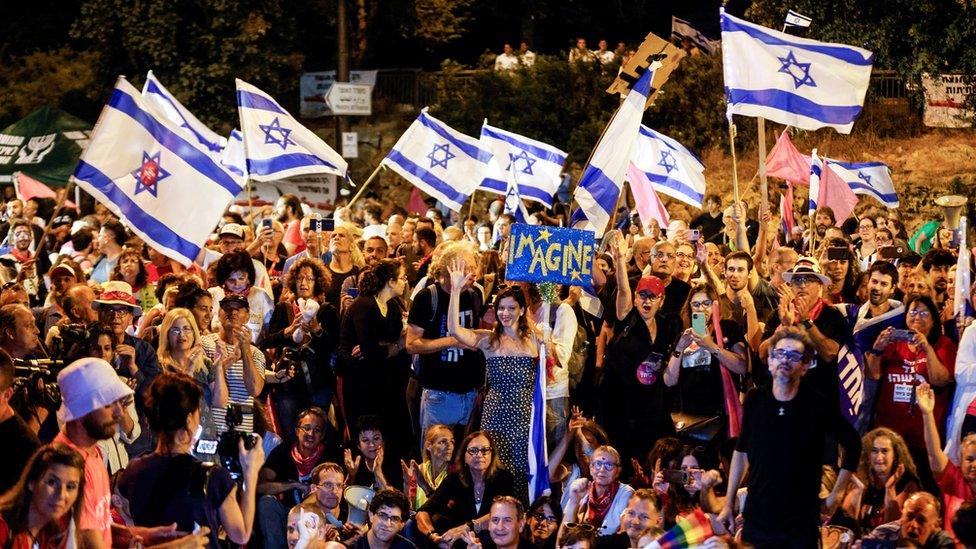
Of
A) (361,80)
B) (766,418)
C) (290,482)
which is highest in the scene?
(361,80)

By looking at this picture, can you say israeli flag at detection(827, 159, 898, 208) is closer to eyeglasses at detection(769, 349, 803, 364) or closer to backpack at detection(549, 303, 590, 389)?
backpack at detection(549, 303, 590, 389)

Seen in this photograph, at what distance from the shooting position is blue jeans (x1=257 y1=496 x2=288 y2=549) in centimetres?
945

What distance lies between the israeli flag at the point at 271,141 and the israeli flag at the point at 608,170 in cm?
365

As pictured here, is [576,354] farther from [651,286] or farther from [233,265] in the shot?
[233,265]

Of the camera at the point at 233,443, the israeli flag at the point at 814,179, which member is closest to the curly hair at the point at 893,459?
the camera at the point at 233,443

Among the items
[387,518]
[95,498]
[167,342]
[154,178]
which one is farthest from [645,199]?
[95,498]

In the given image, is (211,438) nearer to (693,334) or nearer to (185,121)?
(693,334)

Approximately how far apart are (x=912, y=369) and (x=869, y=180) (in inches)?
294

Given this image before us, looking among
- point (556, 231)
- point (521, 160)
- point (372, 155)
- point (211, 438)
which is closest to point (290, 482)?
point (211, 438)

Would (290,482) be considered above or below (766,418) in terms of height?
below

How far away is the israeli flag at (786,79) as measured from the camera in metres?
12.2

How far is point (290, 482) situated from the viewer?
9773 millimetres

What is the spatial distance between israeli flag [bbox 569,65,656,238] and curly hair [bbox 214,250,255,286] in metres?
2.39

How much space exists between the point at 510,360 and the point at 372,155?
19.2 meters
